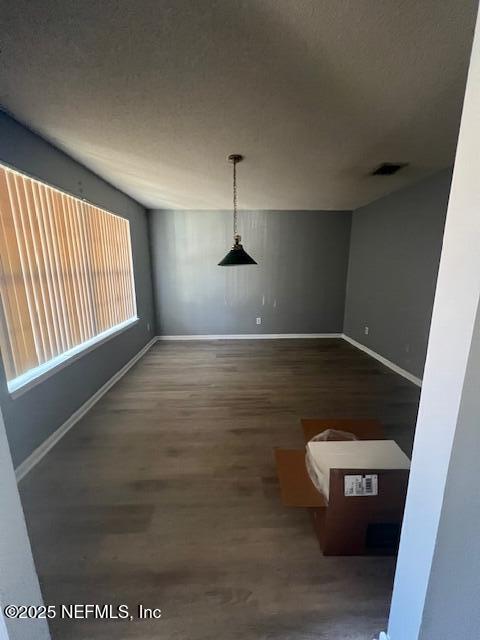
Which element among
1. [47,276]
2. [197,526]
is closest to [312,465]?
[197,526]

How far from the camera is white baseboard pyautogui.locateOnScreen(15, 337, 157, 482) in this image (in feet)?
6.18

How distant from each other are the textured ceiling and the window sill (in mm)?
1863

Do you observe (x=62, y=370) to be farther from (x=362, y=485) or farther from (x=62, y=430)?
(x=362, y=485)

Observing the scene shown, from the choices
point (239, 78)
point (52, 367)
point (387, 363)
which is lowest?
point (387, 363)

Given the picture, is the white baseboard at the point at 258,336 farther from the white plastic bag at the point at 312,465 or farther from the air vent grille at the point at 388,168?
the white plastic bag at the point at 312,465

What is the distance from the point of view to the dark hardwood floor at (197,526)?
1103 millimetres

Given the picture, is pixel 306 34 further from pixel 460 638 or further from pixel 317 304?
pixel 317 304

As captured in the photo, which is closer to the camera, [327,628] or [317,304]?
[327,628]

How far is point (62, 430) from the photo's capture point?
7.65 ft

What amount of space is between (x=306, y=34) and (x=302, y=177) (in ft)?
6.58

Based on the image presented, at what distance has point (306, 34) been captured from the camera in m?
1.16

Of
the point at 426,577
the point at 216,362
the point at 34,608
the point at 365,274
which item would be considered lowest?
the point at 216,362

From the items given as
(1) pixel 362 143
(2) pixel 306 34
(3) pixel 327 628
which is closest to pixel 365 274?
(1) pixel 362 143

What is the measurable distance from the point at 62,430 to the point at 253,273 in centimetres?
391
